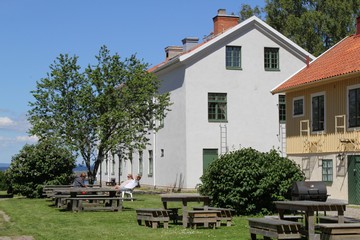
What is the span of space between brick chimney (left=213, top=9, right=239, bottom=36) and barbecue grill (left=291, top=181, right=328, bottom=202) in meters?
22.0

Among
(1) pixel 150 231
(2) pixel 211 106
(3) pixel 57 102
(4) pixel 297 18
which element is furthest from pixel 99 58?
(4) pixel 297 18

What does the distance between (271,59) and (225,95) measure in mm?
3697

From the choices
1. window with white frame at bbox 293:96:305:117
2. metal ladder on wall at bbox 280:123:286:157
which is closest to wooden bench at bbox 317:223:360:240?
window with white frame at bbox 293:96:305:117

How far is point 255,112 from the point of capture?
127 ft

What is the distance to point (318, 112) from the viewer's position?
29.3 metres

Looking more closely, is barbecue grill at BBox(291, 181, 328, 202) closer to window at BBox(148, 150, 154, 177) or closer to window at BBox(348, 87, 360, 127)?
window at BBox(348, 87, 360, 127)

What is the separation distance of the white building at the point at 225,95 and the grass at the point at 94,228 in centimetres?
1549

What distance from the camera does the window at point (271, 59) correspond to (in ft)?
128

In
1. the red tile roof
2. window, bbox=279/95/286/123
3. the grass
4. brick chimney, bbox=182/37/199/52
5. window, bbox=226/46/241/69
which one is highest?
brick chimney, bbox=182/37/199/52

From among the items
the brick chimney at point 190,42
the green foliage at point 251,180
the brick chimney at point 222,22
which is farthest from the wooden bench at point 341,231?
the brick chimney at point 190,42

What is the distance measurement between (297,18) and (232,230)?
3630 cm

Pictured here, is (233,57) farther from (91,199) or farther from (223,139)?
(91,199)

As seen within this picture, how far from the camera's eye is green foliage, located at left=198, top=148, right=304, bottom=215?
66.7 feet

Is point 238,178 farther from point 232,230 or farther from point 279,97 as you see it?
point 279,97
